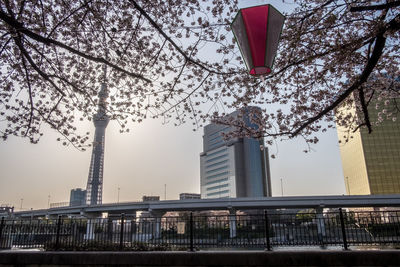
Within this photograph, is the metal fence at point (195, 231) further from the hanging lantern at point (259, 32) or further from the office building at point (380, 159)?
the office building at point (380, 159)

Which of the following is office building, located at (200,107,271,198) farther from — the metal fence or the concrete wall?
the concrete wall

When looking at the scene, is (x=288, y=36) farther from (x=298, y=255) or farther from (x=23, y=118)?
(x=23, y=118)

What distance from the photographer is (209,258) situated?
7434mm

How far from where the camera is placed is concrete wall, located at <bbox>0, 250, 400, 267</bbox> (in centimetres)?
700

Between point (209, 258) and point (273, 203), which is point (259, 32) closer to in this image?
point (209, 258)

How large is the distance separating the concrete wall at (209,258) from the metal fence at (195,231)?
2358 mm

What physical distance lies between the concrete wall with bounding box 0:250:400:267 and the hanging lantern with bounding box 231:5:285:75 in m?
5.29

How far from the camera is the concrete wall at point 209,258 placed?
7.00 metres

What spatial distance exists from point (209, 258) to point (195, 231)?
3.04 meters

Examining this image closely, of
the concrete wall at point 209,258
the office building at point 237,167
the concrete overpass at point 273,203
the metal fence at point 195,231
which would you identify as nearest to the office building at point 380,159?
the office building at point 237,167

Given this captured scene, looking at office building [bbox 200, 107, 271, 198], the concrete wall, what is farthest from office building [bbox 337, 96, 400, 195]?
the concrete wall

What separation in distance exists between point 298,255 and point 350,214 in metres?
4.85

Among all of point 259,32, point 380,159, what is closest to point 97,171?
point 380,159

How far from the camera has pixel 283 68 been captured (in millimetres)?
9023
